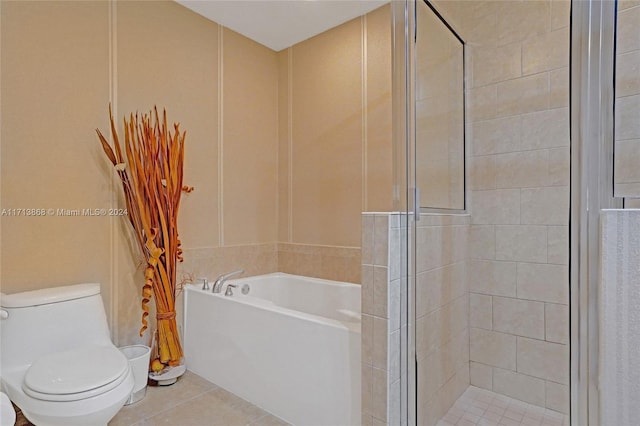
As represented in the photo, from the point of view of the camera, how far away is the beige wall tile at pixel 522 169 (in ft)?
5.41

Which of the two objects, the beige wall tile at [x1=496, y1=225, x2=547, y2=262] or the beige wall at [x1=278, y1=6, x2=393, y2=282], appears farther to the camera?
the beige wall at [x1=278, y1=6, x2=393, y2=282]

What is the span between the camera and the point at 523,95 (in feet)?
5.98

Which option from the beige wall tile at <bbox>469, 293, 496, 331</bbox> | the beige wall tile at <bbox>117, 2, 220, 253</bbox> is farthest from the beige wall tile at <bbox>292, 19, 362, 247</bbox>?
the beige wall tile at <bbox>469, 293, 496, 331</bbox>

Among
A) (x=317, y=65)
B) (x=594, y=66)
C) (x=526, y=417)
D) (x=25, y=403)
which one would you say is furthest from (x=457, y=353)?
(x=317, y=65)

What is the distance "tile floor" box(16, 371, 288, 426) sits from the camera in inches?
76.9

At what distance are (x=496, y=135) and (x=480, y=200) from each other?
13.5 inches

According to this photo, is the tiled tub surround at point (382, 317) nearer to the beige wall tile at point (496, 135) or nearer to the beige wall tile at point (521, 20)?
the beige wall tile at point (496, 135)

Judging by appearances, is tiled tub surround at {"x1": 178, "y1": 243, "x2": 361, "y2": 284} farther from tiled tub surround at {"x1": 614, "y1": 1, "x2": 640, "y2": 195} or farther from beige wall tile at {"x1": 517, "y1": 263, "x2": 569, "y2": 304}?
tiled tub surround at {"x1": 614, "y1": 1, "x2": 640, "y2": 195}

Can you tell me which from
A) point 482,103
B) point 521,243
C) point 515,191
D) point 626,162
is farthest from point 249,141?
point 626,162

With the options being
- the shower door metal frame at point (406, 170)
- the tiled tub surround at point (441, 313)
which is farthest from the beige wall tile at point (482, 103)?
the tiled tub surround at point (441, 313)

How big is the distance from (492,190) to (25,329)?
2.44 metres

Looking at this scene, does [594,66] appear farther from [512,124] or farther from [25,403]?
[25,403]

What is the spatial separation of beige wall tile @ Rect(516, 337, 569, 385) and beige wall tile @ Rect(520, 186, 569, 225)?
0.52 meters

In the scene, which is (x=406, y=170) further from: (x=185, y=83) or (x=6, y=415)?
(x=185, y=83)
